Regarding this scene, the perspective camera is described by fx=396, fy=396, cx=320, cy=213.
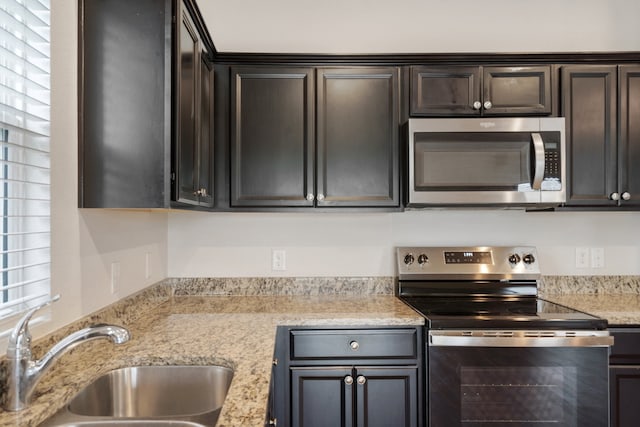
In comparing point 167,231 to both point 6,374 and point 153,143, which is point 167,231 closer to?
point 153,143

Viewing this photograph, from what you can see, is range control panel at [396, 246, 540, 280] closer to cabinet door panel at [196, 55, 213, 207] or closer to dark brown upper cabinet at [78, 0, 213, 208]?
cabinet door panel at [196, 55, 213, 207]

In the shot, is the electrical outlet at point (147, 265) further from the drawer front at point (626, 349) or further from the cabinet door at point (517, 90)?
the drawer front at point (626, 349)

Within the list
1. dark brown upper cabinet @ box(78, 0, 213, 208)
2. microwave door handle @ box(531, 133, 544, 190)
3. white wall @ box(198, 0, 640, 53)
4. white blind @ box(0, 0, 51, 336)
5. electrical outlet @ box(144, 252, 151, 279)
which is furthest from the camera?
white wall @ box(198, 0, 640, 53)

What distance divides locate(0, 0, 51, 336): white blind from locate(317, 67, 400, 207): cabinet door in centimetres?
116

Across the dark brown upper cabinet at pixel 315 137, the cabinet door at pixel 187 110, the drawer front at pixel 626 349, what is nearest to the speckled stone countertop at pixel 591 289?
the drawer front at pixel 626 349

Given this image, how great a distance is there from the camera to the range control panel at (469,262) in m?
2.21

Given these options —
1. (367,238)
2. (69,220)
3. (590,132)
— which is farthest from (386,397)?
(590,132)

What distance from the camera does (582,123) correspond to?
1989 millimetres

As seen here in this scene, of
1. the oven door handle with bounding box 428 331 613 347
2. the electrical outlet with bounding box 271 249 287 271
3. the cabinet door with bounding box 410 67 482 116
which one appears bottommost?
the oven door handle with bounding box 428 331 613 347

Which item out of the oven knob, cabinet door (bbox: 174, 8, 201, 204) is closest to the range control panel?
the oven knob

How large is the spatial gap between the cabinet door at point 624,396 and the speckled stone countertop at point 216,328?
883 mm

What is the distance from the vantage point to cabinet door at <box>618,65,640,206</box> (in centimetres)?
199

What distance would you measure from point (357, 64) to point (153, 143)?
3.70 ft

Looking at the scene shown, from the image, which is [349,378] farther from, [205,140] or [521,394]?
[205,140]
